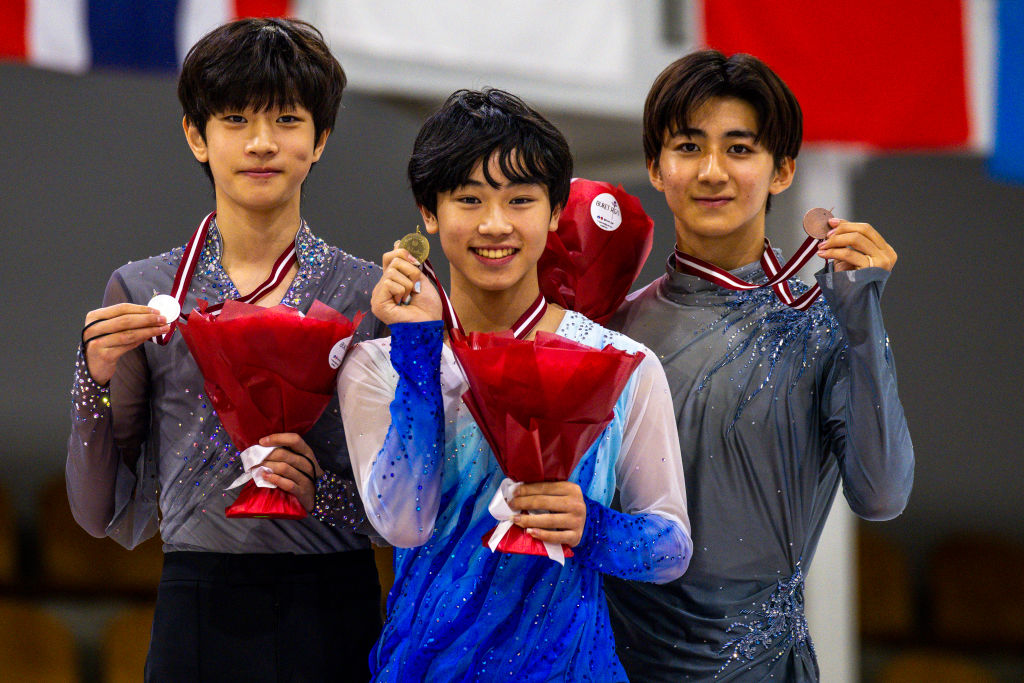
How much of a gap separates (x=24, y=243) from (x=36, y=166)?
35 cm

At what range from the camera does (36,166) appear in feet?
17.7

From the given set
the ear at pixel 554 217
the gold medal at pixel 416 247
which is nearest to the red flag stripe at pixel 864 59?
the ear at pixel 554 217

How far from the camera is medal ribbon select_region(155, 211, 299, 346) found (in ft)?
6.57

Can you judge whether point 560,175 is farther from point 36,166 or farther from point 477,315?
point 36,166

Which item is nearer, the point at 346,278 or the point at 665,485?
the point at 665,485

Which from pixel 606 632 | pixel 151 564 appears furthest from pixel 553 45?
pixel 606 632

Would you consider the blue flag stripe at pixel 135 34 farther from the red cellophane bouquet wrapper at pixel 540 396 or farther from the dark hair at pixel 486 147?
the red cellophane bouquet wrapper at pixel 540 396

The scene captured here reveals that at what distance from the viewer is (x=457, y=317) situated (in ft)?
6.28

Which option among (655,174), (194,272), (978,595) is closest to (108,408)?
(194,272)

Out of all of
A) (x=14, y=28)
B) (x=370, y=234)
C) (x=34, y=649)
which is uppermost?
(x=14, y=28)

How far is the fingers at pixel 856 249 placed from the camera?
1942mm

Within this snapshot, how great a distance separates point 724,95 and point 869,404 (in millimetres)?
622

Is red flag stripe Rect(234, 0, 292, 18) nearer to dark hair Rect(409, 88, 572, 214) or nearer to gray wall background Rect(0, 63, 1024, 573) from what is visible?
gray wall background Rect(0, 63, 1024, 573)

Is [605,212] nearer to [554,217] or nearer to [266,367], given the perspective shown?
[554,217]
